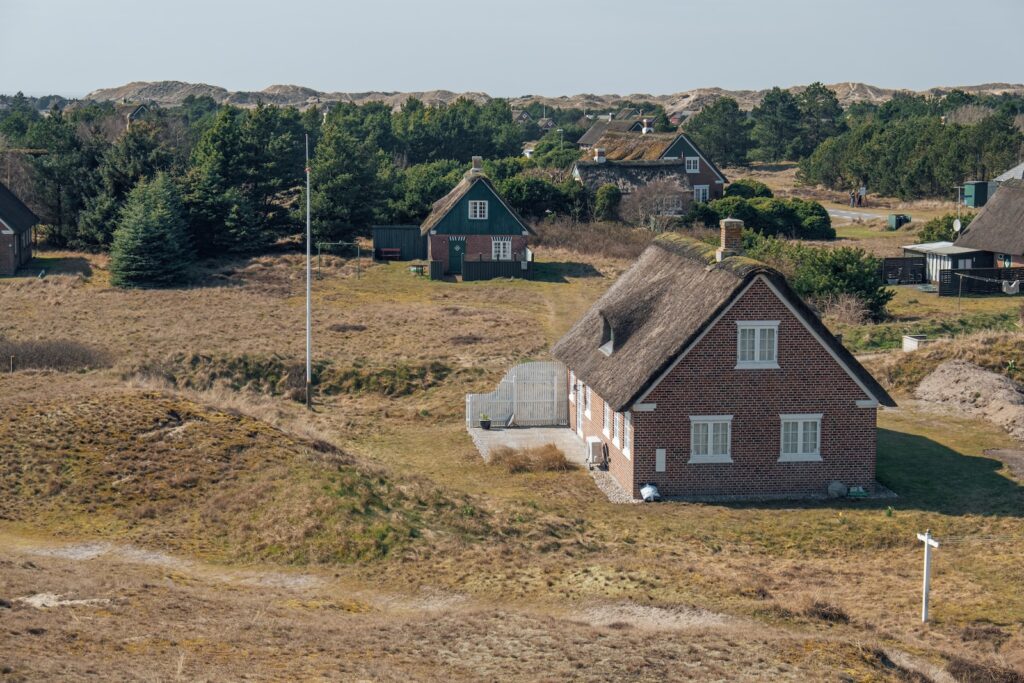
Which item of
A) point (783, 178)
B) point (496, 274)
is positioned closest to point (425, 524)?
point (496, 274)

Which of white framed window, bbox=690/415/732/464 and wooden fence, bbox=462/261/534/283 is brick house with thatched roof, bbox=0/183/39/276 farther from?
white framed window, bbox=690/415/732/464

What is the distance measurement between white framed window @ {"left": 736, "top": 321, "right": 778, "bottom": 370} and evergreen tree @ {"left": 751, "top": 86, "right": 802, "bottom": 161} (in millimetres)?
108797

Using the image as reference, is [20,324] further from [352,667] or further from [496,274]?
[352,667]

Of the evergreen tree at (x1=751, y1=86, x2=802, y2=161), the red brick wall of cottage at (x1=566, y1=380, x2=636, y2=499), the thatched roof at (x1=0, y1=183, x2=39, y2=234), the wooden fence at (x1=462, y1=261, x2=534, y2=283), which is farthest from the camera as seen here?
the evergreen tree at (x1=751, y1=86, x2=802, y2=161)

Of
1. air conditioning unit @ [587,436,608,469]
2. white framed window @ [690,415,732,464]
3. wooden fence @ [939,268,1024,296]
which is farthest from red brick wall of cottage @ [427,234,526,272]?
white framed window @ [690,415,732,464]

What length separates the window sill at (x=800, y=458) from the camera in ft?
108

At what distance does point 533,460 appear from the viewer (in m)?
35.6

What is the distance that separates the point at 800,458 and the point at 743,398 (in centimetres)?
222

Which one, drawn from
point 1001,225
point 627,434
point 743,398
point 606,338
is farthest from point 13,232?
point 1001,225

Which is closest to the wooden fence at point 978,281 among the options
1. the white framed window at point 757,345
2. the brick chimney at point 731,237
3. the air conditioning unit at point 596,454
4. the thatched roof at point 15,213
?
the brick chimney at point 731,237

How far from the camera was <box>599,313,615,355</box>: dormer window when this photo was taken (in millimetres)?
34638

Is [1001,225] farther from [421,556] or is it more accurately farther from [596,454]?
[421,556]

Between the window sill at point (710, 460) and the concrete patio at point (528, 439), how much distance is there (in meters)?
4.30

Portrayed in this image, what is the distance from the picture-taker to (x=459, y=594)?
81.3 feet
